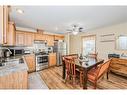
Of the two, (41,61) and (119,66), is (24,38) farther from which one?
(119,66)

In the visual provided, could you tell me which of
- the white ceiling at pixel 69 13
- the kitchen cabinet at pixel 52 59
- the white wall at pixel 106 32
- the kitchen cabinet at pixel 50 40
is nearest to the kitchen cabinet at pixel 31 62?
the kitchen cabinet at pixel 52 59

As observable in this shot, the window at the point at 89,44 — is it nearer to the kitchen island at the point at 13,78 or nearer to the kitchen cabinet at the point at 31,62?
the kitchen cabinet at the point at 31,62

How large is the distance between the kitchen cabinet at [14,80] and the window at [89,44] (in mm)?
4272

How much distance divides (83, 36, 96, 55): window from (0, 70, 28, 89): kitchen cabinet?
4.27 meters

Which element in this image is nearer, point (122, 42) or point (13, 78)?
point (13, 78)

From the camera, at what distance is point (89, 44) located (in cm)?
556

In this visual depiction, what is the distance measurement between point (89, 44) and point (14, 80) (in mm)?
4592

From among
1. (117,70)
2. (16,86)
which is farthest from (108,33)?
(16,86)

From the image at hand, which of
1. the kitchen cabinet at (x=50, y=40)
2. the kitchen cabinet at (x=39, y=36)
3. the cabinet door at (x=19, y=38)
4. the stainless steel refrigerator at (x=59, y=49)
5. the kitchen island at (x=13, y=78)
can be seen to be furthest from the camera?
the stainless steel refrigerator at (x=59, y=49)

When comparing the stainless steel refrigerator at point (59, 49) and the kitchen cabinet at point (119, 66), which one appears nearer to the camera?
the kitchen cabinet at point (119, 66)

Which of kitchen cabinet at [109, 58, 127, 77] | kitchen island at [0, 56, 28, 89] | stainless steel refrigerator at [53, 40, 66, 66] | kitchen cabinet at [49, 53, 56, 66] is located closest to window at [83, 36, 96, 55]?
stainless steel refrigerator at [53, 40, 66, 66]

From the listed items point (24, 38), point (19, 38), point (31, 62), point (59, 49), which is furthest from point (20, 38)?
point (59, 49)

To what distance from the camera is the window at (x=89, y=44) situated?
17.5 feet
